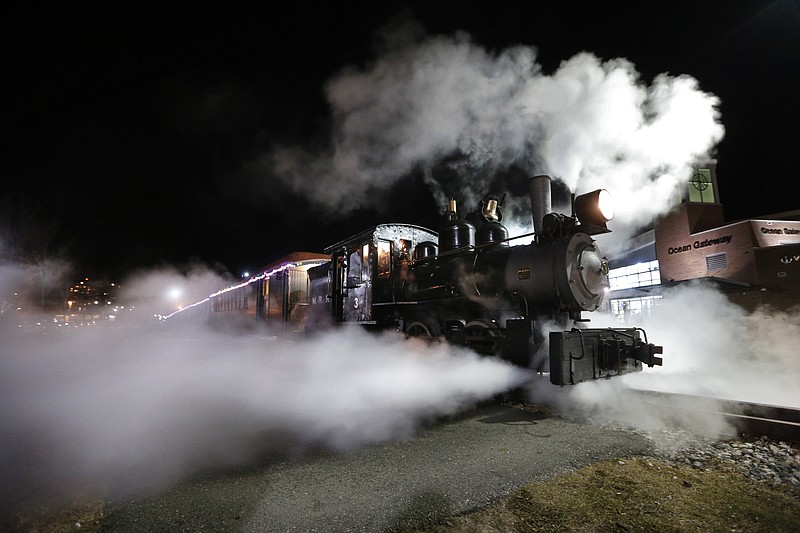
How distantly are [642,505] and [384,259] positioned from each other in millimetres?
6204

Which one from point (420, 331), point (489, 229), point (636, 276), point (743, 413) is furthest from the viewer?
point (636, 276)

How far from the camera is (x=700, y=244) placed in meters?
21.2

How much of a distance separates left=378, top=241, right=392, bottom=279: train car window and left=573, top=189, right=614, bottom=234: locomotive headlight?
3969 mm

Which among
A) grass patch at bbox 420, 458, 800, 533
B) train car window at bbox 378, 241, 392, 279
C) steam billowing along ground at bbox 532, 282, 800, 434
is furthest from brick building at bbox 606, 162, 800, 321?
grass patch at bbox 420, 458, 800, 533

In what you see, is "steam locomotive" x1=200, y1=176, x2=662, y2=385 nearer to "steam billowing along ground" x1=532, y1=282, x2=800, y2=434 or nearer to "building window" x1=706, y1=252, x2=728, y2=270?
"steam billowing along ground" x1=532, y1=282, x2=800, y2=434

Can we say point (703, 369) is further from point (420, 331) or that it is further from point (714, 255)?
point (714, 255)

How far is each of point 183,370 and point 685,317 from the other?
1374 centimetres

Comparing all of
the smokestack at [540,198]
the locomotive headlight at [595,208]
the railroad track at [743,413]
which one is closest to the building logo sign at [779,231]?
the smokestack at [540,198]

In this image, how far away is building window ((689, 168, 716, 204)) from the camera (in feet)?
75.4

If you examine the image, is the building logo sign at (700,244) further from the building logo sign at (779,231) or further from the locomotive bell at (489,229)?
the locomotive bell at (489,229)

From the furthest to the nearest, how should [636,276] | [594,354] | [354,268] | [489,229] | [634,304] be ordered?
[636,276] → [634,304] → [354,268] → [489,229] → [594,354]

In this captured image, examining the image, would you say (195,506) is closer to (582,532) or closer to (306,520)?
(306,520)

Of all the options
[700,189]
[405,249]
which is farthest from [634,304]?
[405,249]

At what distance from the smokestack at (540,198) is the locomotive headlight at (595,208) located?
36.1 inches
